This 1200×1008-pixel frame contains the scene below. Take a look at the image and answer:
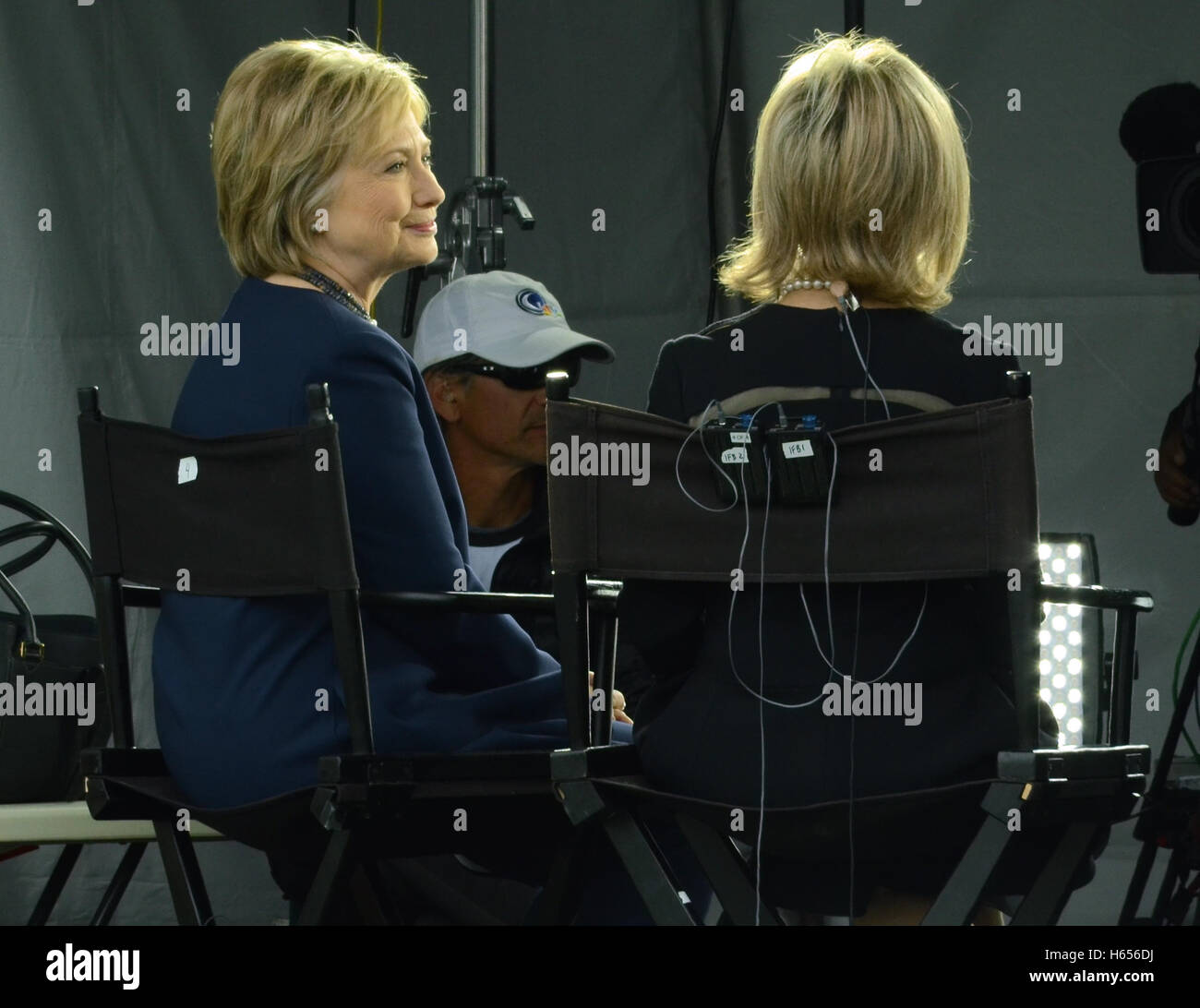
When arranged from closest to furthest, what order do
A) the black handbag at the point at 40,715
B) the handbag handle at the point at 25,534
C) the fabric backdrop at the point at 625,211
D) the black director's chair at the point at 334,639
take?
the black director's chair at the point at 334,639, the black handbag at the point at 40,715, the handbag handle at the point at 25,534, the fabric backdrop at the point at 625,211

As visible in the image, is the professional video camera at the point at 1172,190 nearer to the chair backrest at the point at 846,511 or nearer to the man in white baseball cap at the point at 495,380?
the man in white baseball cap at the point at 495,380

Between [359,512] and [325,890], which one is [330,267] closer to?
[359,512]

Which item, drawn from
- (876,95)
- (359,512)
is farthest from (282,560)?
(876,95)

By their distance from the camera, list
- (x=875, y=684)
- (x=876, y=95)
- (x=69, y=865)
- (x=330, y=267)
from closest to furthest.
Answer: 1. (x=875, y=684)
2. (x=876, y=95)
3. (x=330, y=267)
4. (x=69, y=865)

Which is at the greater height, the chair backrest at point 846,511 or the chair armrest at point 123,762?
the chair backrest at point 846,511

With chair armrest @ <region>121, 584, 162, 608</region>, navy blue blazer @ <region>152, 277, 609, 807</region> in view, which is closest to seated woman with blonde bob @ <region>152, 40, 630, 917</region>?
navy blue blazer @ <region>152, 277, 609, 807</region>

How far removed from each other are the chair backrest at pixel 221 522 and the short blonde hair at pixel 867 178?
0.54m

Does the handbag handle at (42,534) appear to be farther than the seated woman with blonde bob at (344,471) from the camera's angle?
Yes

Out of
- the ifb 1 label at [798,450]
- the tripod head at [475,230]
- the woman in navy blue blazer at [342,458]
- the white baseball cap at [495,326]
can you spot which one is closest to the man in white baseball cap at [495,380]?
the white baseball cap at [495,326]

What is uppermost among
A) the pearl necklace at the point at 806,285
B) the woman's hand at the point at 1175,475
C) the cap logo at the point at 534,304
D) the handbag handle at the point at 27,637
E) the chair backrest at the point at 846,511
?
the cap logo at the point at 534,304

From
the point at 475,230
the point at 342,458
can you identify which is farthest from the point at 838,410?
the point at 475,230

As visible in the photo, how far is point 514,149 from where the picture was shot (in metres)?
3.59

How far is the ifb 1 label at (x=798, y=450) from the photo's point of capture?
1.67 m

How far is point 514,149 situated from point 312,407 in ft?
6.19
